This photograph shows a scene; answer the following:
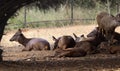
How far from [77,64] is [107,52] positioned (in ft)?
11.1

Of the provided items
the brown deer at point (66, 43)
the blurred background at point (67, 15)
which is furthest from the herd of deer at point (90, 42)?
the blurred background at point (67, 15)

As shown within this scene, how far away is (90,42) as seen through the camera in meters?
13.7

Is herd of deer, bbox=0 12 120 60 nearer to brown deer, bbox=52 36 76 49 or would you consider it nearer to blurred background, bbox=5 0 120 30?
brown deer, bbox=52 36 76 49

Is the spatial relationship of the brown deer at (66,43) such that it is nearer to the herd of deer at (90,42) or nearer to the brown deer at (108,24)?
the herd of deer at (90,42)

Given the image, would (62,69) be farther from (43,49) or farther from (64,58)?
(43,49)

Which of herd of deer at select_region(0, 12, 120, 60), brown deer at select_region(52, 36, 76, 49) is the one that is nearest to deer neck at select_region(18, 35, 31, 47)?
herd of deer at select_region(0, 12, 120, 60)

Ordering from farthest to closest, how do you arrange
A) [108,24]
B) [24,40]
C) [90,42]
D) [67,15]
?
[67,15] < [24,40] < [108,24] < [90,42]

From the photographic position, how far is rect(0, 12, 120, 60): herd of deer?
1266cm

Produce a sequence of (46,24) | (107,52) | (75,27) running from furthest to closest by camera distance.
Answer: (46,24) → (75,27) → (107,52)

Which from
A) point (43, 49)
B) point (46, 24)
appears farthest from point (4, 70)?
point (46, 24)

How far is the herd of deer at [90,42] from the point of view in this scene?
41.5 feet

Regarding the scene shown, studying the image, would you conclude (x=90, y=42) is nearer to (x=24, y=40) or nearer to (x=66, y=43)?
(x=66, y=43)

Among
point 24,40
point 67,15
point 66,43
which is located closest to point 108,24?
point 66,43

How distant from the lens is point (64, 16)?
26.6 m
